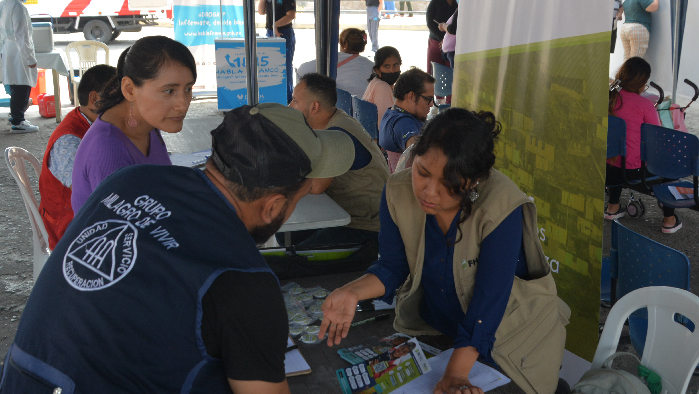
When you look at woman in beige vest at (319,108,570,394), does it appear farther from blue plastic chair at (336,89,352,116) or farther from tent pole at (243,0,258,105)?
blue plastic chair at (336,89,352,116)

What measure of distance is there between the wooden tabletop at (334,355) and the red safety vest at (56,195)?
1.19 m

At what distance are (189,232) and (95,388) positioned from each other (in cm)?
28

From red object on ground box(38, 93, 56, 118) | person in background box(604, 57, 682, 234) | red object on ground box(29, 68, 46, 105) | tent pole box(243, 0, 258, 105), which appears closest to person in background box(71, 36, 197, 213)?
tent pole box(243, 0, 258, 105)

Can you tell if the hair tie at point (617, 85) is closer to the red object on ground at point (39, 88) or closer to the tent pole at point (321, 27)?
the tent pole at point (321, 27)

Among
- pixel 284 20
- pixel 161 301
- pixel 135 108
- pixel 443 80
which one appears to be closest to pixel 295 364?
pixel 161 301

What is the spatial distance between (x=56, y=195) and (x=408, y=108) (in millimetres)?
2062

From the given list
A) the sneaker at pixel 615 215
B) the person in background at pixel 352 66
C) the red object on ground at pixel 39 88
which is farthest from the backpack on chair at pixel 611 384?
the red object on ground at pixel 39 88

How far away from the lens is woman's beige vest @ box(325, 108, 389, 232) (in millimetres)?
2783

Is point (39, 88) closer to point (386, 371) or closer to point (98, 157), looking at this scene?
point (98, 157)

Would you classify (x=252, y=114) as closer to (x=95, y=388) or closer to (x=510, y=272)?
(x=95, y=388)

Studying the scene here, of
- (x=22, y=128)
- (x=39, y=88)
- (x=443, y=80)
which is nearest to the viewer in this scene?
(x=443, y=80)

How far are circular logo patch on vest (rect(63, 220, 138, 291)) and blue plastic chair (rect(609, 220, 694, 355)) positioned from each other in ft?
5.88

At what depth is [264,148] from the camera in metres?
1.00

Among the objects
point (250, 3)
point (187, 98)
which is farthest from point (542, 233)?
point (250, 3)
